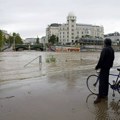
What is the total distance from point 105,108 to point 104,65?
1511 millimetres

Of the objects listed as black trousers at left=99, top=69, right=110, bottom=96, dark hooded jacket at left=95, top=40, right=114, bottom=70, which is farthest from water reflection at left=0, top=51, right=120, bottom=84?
dark hooded jacket at left=95, top=40, right=114, bottom=70

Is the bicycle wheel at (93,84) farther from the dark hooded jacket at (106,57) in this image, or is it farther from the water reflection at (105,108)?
the dark hooded jacket at (106,57)

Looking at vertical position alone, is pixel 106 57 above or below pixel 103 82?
above

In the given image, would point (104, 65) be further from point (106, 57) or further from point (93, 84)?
point (93, 84)

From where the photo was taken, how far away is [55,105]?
7.95 m

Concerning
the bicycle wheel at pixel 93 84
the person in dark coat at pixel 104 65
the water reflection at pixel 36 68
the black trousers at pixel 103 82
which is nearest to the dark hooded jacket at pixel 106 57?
the person in dark coat at pixel 104 65

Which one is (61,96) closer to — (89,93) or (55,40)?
(89,93)

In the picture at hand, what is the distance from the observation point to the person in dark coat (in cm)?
852

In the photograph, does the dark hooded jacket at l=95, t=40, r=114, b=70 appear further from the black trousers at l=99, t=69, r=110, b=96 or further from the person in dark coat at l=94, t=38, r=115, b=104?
the black trousers at l=99, t=69, r=110, b=96

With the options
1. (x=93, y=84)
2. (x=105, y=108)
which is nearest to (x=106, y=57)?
(x=93, y=84)

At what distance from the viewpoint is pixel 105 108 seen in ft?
25.1

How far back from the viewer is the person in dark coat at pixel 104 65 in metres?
8.52

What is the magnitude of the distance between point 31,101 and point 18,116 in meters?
1.69

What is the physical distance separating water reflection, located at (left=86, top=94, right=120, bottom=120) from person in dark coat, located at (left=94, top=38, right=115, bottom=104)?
266 millimetres
